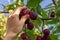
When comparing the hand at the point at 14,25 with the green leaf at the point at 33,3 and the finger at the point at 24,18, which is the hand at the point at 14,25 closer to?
the finger at the point at 24,18

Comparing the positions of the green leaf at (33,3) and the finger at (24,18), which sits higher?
the green leaf at (33,3)

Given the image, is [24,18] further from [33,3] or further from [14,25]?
[33,3]

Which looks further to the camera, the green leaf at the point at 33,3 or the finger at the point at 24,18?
the green leaf at the point at 33,3

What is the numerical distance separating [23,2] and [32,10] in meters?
0.17

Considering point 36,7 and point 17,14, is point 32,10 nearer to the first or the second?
point 36,7

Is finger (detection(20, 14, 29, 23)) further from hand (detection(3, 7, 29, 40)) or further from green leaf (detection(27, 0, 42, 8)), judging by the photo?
green leaf (detection(27, 0, 42, 8))

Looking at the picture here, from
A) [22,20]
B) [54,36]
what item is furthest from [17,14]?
[54,36]

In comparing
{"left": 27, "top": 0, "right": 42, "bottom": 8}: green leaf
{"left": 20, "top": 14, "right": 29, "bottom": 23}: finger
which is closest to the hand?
{"left": 20, "top": 14, "right": 29, "bottom": 23}: finger

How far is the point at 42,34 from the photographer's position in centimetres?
156

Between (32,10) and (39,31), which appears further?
(39,31)

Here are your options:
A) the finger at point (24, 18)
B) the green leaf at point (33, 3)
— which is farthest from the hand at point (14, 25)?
the green leaf at point (33, 3)

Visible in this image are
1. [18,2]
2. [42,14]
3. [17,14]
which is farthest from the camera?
[18,2]

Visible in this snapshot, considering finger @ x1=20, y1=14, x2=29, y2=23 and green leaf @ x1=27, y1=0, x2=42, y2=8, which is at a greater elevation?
green leaf @ x1=27, y1=0, x2=42, y2=8

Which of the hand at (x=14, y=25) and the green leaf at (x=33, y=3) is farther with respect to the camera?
the green leaf at (x=33, y=3)
